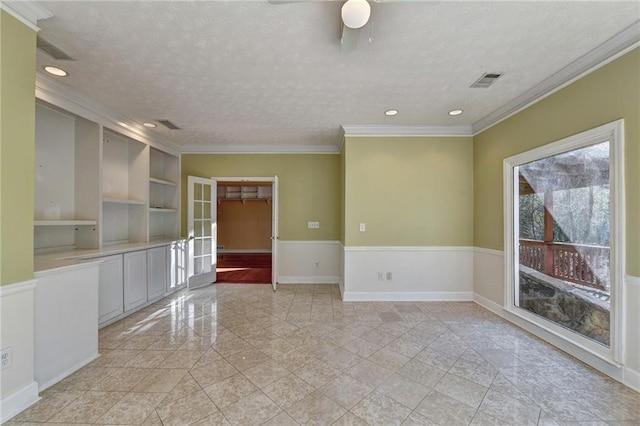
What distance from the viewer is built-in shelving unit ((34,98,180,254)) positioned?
3.05 metres

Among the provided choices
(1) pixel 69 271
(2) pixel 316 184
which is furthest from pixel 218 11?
(2) pixel 316 184

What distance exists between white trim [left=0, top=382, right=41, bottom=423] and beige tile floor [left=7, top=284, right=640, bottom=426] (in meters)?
0.05

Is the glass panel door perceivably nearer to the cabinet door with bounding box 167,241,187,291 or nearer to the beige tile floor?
the beige tile floor

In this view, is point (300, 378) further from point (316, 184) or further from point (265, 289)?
point (316, 184)

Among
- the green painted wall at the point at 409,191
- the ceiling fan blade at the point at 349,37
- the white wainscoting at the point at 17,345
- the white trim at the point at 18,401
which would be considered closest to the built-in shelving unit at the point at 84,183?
the white wainscoting at the point at 17,345

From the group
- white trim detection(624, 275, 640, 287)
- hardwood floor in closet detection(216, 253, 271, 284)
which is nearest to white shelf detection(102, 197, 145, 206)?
hardwood floor in closet detection(216, 253, 271, 284)

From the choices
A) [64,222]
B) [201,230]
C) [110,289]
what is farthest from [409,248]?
[64,222]

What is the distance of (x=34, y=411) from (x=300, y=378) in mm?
1817

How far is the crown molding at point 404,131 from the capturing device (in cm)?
406

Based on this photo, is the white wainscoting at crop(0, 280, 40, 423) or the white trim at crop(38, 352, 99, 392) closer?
the white wainscoting at crop(0, 280, 40, 423)

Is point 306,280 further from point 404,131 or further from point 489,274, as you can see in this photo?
point 404,131

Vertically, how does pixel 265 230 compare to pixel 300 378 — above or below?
above

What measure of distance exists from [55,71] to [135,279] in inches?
99.4

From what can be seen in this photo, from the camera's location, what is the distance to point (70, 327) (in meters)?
2.21
